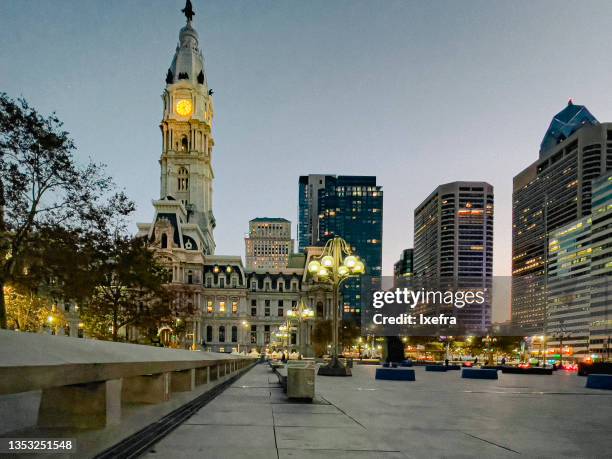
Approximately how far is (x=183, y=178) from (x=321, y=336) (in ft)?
202

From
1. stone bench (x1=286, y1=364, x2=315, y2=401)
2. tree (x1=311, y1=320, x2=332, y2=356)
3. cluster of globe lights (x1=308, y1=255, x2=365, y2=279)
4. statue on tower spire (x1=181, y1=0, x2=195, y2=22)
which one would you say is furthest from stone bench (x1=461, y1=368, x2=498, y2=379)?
statue on tower spire (x1=181, y1=0, x2=195, y2=22)

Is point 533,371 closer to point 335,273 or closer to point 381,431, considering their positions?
point 335,273

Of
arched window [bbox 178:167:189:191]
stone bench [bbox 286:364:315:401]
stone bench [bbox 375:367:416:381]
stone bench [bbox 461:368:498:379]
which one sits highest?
arched window [bbox 178:167:189:191]

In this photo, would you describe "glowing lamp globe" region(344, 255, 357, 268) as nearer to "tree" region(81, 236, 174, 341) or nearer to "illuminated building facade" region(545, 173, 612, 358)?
"tree" region(81, 236, 174, 341)

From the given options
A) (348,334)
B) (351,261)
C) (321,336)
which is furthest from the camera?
Result: (348,334)

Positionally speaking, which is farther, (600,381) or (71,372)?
(600,381)

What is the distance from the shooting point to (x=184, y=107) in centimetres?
16025

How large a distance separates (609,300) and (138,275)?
5894 inches

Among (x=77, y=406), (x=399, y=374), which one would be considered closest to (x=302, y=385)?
(x=77, y=406)

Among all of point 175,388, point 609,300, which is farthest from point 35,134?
point 609,300

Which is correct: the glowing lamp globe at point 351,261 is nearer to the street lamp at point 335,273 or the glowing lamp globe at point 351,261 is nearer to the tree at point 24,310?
the street lamp at point 335,273

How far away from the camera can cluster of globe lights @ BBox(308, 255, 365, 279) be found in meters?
31.9

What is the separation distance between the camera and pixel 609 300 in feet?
512

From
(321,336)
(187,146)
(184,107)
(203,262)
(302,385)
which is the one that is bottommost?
(321,336)
